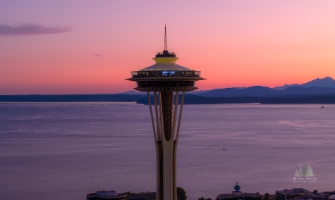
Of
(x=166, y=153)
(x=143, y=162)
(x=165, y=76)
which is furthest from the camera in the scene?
(x=143, y=162)

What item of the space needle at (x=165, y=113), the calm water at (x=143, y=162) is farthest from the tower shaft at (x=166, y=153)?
the calm water at (x=143, y=162)

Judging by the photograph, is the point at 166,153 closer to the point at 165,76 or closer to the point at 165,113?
the point at 165,113

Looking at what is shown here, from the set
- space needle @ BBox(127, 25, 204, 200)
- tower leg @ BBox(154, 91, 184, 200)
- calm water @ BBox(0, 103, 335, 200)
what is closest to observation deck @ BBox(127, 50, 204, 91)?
space needle @ BBox(127, 25, 204, 200)

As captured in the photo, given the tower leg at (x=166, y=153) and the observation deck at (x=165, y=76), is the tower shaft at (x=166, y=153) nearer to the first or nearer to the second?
the tower leg at (x=166, y=153)

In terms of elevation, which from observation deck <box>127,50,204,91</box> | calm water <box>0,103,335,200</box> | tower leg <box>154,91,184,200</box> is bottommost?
calm water <box>0,103,335,200</box>

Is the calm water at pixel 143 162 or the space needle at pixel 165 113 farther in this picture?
the calm water at pixel 143 162

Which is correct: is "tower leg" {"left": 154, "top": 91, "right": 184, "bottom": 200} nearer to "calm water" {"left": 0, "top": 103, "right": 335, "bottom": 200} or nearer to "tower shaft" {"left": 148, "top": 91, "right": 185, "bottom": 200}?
"tower shaft" {"left": 148, "top": 91, "right": 185, "bottom": 200}

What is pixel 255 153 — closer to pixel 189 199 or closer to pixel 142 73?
pixel 189 199

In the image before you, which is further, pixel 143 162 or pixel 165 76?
pixel 143 162

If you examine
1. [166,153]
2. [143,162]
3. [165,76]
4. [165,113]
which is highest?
[165,76]

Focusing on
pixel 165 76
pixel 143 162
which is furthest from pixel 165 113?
pixel 143 162

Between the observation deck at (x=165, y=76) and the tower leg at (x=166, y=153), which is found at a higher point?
the observation deck at (x=165, y=76)
